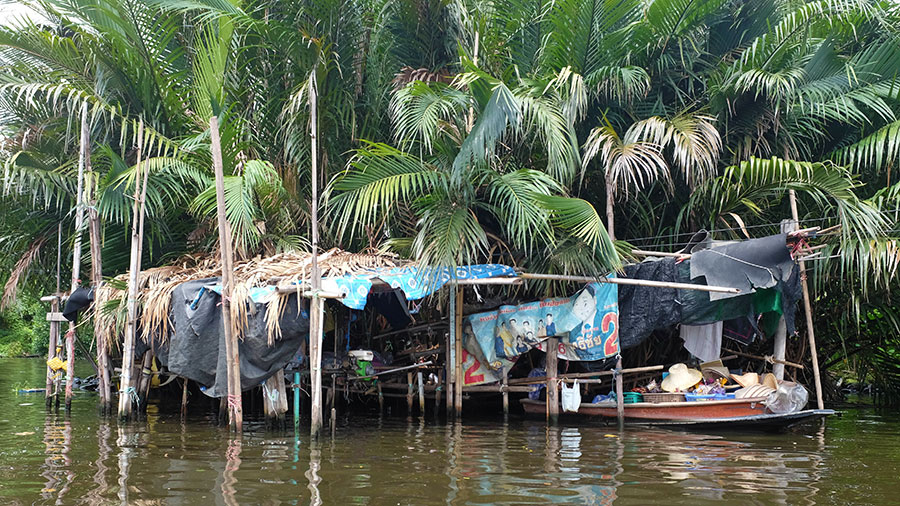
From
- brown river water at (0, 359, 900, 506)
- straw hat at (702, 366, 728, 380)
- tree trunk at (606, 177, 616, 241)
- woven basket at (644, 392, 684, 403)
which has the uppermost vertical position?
tree trunk at (606, 177, 616, 241)

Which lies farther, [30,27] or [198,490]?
[30,27]

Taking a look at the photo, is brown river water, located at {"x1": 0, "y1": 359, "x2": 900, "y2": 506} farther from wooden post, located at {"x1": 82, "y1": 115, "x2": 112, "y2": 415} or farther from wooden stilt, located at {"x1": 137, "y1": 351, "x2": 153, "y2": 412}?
wooden stilt, located at {"x1": 137, "y1": 351, "x2": 153, "y2": 412}

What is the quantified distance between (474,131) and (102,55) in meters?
5.95

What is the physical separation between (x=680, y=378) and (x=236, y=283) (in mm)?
5577

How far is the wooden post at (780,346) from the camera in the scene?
972 cm

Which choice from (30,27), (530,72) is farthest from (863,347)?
(30,27)

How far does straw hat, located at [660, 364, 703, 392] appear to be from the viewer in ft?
32.5

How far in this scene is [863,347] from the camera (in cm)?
1259

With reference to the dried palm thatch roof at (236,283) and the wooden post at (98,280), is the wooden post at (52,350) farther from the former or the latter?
the dried palm thatch roof at (236,283)

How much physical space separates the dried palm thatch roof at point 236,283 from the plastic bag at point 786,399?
464cm

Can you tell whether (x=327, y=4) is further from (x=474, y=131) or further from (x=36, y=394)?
(x=36, y=394)

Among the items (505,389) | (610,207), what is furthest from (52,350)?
(610,207)

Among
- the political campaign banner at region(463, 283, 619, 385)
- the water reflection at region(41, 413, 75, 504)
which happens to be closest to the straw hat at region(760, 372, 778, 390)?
the political campaign banner at region(463, 283, 619, 385)

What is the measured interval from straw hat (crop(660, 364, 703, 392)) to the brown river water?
79cm
